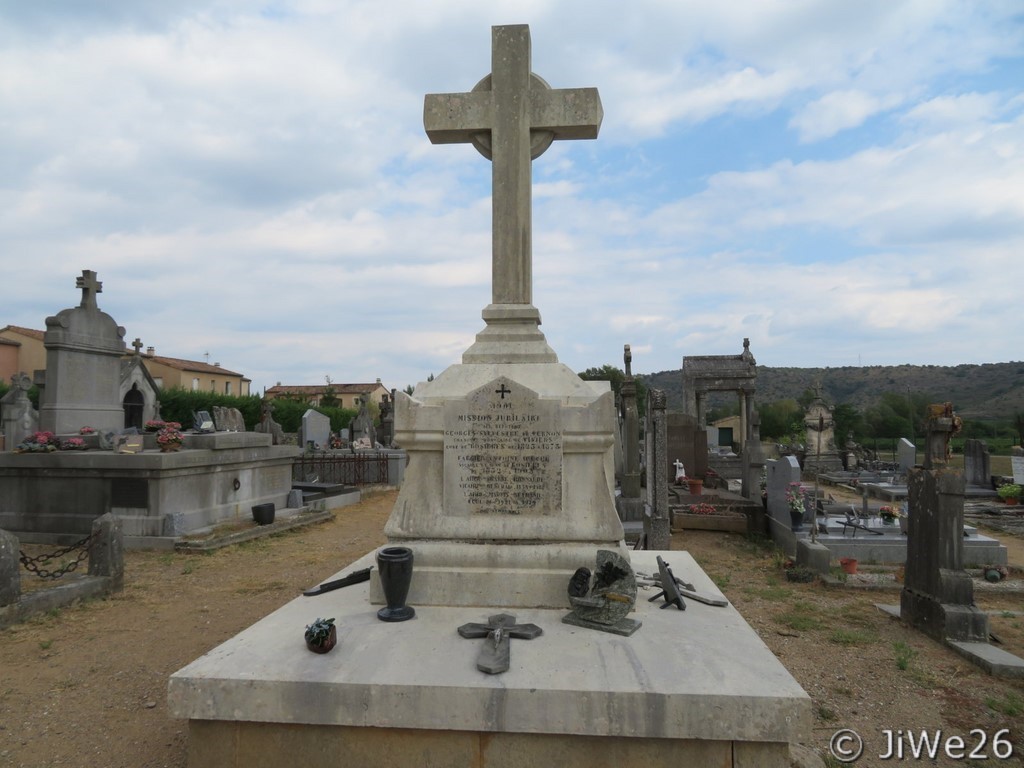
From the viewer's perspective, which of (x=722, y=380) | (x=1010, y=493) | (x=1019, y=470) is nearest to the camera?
(x=1010, y=493)

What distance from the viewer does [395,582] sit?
134 inches

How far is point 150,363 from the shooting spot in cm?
4209

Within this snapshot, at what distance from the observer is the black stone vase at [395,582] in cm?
340

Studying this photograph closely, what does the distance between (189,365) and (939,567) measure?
47811mm

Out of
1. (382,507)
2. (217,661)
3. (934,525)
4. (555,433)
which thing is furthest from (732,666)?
(382,507)

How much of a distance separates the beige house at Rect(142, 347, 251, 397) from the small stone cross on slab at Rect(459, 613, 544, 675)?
40.7m

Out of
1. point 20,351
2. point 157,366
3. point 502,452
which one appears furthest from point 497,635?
point 157,366

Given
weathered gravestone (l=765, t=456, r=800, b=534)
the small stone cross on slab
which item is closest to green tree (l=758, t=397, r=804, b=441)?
weathered gravestone (l=765, t=456, r=800, b=534)

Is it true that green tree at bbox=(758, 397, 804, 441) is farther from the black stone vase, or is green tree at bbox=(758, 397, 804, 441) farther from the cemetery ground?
the black stone vase

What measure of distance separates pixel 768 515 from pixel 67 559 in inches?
420

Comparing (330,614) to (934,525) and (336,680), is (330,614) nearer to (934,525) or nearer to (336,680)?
(336,680)

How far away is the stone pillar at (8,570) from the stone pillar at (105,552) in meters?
0.92

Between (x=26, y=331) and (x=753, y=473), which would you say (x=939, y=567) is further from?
(x=26, y=331)

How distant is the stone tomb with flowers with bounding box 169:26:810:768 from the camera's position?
2.55 m
